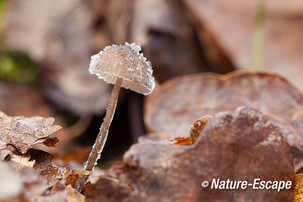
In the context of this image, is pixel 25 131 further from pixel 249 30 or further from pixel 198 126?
pixel 249 30

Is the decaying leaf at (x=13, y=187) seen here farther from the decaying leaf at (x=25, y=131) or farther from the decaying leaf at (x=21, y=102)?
the decaying leaf at (x=21, y=102)

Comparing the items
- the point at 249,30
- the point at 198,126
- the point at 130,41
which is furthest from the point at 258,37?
the point at 198,126

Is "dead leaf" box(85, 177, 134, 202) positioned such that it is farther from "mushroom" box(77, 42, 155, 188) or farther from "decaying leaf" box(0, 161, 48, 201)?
"mushroom" box(77, 42, 155, 188)

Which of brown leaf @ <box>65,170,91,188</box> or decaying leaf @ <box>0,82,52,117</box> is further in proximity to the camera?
decaying leaf @ <box>0,82,52,117</box>

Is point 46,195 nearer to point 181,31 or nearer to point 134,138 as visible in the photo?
point 134,138

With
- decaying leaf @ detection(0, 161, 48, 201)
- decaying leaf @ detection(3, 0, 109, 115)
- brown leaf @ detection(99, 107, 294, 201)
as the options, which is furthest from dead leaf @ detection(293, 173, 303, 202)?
decaying leaf @ detection(3, 0, 109, 115)

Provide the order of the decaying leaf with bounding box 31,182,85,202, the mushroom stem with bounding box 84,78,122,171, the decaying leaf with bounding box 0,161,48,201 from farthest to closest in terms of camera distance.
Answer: the mushroom stem with bounding box 84,78,122,171 → the decaying leaf with bounding box 31,182,85,202 → the decaying leaf with bounding box 0,161,48,201

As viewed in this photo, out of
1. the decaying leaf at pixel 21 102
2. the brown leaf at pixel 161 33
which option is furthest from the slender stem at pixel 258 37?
the decaying leaf at pixel 21 102

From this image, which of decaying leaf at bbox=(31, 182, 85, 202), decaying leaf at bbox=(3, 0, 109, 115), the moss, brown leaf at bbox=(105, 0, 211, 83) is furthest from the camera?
the moss

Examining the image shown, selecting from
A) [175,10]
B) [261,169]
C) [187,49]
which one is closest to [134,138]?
[187,49]
